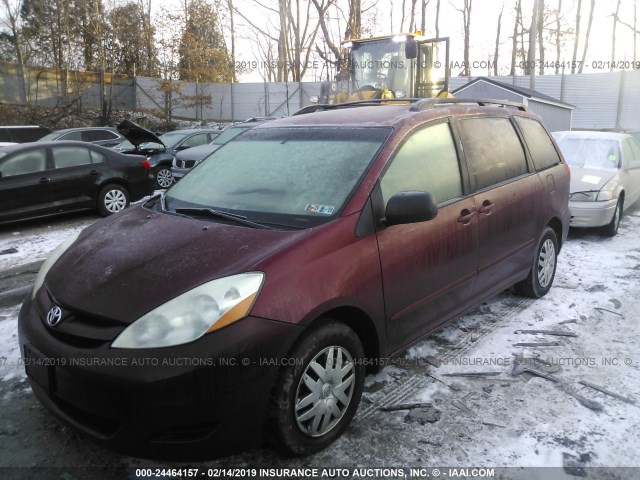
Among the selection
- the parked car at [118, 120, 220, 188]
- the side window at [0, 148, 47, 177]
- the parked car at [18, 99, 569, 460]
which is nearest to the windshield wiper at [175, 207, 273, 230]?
the parked car at [18, 99, 569, 460]

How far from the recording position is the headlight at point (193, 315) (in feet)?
7.16

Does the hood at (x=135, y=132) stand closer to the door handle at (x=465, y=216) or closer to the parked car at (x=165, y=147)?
the parked car at (x=165, y=147)

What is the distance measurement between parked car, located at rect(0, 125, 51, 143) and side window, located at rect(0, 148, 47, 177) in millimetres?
6631

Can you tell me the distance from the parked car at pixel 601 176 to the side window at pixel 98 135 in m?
11.9

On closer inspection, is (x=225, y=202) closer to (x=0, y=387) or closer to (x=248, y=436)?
(x=248, y=436)

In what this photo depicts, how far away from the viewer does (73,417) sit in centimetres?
232

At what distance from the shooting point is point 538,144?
4789 mm

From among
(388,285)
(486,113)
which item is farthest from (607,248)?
(388,285)

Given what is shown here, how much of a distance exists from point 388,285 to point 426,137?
1.12 meters

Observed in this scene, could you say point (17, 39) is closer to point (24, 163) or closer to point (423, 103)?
point (24, 163)

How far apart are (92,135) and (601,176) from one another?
12.7 meters

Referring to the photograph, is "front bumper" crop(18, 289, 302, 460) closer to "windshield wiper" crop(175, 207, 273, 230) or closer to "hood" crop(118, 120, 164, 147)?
"windshield wiper" crop(175, 207, 273, 230)

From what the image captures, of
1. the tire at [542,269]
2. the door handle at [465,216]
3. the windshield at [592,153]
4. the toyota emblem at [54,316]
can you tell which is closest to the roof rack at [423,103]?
the door handle at [465,216]

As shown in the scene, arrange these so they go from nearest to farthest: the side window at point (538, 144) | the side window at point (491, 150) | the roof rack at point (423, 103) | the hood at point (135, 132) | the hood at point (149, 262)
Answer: the hood at point (149, 262), the roof rack at point (423, 103), the side window at point (491, 150), the side window at point (538, 144), the hood at point (135, 132)
